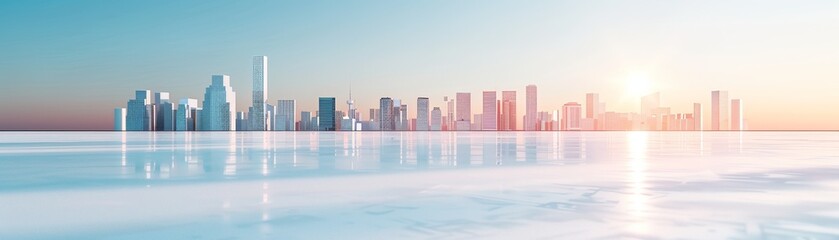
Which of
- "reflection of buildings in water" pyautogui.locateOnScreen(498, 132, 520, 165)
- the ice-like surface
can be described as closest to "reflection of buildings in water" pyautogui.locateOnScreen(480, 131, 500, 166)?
"reflection of buildings in water" pyautogui.locateOnScreen(498, 132, 520, 165)

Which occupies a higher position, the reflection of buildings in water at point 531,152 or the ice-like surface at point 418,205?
the ice-like surface at point 418,205

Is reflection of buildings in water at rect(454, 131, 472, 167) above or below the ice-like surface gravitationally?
below

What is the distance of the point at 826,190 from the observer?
401 inches

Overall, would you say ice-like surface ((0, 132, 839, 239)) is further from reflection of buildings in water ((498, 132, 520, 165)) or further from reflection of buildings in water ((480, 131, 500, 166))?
reflection of buildings in water ((498, 132, 520, 165))

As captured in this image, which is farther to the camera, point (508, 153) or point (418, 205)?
point (508, 153)

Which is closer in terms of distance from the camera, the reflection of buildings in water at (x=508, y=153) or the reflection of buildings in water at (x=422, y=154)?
the reflection of buildings in water at (x=422, y=154)

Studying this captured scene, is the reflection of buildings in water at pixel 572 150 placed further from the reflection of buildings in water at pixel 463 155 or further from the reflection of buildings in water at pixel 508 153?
the reflection of buildings in water at pixel 463 155

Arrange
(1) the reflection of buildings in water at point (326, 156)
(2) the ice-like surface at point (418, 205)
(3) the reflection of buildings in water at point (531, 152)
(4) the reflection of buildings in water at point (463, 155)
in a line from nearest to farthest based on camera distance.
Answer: (2) the ice-like surface at point (418, 205), (1) the reflection of buildings in water at point (326, 156), (4) the reflection of buildings in water at point (463, 155), (3) the reflection of buildings in water at point (531, 152)

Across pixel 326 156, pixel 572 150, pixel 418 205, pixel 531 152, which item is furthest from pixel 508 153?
pixel 418 205

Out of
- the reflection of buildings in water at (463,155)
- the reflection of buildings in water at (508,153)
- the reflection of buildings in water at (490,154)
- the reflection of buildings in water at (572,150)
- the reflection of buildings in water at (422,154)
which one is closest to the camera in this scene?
the reflection of buildings in water at (422,154)

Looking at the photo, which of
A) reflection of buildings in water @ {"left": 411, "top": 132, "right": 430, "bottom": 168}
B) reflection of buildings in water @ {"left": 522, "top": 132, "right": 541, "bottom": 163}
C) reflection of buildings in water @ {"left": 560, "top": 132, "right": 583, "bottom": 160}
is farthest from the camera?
reflection of buildings in water @ {"left": 560, "top": 132, "right": 583, "bottom": 160}

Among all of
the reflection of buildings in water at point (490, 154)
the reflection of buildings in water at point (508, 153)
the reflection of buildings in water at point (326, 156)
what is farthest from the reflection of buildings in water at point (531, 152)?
the reflection of buildings in water at point (326, 156)

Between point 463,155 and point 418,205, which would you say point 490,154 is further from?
point 418,205

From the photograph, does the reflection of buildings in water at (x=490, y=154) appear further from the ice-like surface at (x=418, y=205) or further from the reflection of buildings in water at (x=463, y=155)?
the ice-like surface at (x=418, y=205)
